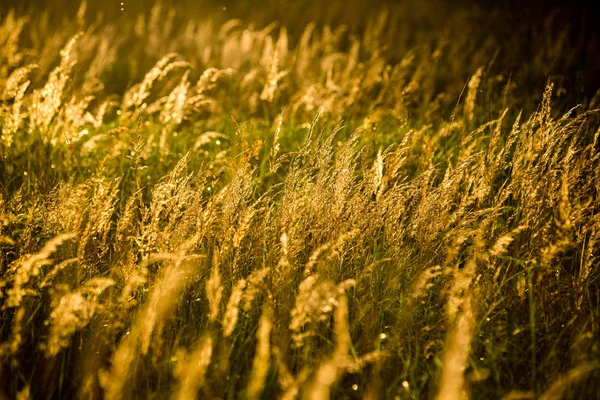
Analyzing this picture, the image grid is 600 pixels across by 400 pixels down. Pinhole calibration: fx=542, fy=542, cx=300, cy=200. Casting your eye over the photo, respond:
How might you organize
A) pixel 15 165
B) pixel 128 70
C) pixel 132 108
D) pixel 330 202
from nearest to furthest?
pixel 330 202, pixel 15 165, pixel 132 108, pixel 128 70

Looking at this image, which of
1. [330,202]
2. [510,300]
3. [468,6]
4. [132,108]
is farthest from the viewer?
[468,6]

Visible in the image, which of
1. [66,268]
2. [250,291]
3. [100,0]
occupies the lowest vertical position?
[250,291]

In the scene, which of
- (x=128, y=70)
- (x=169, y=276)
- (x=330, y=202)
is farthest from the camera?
(x=128, y=70)

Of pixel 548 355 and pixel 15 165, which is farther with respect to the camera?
pixel 15 165

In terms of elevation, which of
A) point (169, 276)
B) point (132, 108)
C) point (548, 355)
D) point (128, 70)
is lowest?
point (548, 355)

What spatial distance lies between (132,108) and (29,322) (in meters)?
3.10

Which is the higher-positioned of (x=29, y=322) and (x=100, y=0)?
(x=100, y=0)

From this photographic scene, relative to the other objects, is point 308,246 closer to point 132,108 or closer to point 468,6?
point 132,108

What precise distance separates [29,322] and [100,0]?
7.72 metres

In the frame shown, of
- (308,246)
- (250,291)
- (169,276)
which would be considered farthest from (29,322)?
(308,246)

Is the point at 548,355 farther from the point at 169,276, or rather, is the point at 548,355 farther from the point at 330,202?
the point at 169,276

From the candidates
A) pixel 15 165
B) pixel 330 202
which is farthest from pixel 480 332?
pixel 15 165

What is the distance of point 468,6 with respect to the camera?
9469 mm

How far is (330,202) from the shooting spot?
2.39 meters
